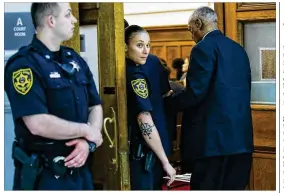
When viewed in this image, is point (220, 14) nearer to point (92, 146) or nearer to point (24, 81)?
point (92, 146)

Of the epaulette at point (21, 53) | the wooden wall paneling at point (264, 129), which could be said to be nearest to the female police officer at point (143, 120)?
the epaulette at point (21, 53)

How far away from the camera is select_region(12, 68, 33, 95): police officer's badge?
2303 millimetres

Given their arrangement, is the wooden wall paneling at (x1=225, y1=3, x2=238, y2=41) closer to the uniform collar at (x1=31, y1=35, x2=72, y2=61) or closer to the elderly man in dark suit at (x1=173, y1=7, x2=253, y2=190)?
the elderly man in dark suit at (x1=173, y1=7, x2=253, y2=190)

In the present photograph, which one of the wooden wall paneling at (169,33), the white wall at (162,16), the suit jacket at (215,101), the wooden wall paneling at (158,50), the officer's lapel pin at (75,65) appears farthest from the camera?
the wooden wall paneling at (169,33)

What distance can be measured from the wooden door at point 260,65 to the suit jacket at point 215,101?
0.67ft

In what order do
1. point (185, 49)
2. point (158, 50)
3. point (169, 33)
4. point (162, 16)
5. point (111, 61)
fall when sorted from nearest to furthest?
point (111, 61) < point (162, 16) < point (185, 49) < point (158, 50) < point (169, 33)

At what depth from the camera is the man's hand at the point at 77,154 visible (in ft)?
7.87

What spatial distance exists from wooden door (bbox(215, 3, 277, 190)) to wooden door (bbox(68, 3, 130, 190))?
0.76m

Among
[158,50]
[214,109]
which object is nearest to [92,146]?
[214,109]

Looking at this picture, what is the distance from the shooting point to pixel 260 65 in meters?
2.95

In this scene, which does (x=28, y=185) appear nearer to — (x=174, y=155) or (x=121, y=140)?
(x=121, y=140)

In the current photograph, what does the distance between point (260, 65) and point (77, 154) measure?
43.5 inches

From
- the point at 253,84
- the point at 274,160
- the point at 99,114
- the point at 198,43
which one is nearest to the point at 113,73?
the point at 99,114

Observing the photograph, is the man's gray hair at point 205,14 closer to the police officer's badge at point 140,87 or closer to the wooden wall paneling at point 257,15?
the wooden wall paneling at point 257,15
